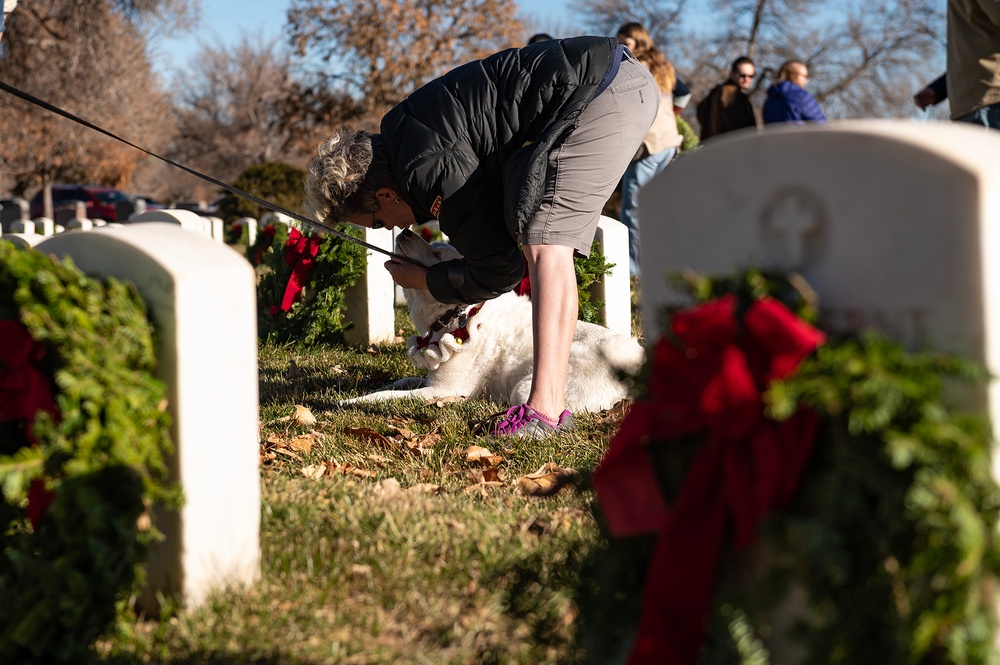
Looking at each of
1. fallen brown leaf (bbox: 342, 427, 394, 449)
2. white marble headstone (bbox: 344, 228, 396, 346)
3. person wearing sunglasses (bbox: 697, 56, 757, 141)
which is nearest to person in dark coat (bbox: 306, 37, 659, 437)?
fallen brown leaf (bbox: 342, 427, 394, 449)

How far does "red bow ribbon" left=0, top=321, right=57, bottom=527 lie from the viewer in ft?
6.91

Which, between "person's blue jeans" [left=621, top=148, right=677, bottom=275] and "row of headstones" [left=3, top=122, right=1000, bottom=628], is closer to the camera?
"row of headstones" [left=3, top=122, right=1000, bottom=628]

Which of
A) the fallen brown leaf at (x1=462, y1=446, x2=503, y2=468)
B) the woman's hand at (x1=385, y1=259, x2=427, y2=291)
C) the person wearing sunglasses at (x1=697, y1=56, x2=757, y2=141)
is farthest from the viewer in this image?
the person wearing sunglasses at (x1=697, y1=56, x2=757, y2=141)

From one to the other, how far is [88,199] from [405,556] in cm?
3362

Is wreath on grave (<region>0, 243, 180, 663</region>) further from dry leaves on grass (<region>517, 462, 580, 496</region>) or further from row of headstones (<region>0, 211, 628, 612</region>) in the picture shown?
dry leaves on grass (<region>517, 462, 580, 496</region>)

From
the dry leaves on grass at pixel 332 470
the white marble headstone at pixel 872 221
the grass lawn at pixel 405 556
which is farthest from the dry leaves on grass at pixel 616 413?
the white marble headstone at pixel 872 221

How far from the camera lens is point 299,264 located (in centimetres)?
648

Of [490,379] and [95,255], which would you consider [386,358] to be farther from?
[95,255]

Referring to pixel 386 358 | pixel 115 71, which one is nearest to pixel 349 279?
pixel 386 358

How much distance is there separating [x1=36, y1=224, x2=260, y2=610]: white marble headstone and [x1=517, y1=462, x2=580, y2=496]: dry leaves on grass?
1.09m

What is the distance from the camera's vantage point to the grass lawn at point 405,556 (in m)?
2.00

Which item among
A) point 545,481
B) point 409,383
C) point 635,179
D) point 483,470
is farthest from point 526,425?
point 635,179

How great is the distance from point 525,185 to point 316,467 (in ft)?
4.10

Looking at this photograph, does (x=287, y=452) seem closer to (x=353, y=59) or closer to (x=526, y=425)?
(x=526, y=425)
